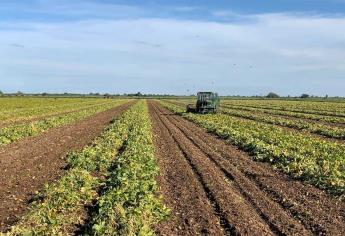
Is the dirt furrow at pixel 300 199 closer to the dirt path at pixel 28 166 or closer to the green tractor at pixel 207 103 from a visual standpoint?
the dirt path at pixel 28 166

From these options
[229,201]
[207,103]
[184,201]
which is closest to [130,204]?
[184,201]

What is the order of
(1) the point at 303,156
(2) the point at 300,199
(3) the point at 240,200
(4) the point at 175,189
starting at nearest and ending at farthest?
1. (3) the point at 240,200
2. (2) the point at 300,199
3. (4) the point at 175,189
4. (1) the point at 303,156

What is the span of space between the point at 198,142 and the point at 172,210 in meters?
13.3

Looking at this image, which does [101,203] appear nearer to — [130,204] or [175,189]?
[130,204]

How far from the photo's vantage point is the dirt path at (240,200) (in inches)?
384

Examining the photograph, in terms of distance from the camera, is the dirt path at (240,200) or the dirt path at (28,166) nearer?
the dirt path at (240,200)

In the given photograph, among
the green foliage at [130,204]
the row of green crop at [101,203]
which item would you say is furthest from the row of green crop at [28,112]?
the green foliage at [130,204]

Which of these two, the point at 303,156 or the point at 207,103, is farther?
the point at 207,103

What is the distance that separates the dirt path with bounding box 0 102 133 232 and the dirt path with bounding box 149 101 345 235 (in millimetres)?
3254

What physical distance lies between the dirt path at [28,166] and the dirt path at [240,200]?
3.25m

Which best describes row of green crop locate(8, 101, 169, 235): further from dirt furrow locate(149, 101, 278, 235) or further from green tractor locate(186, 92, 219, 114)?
green tractor locate(186, 92, 219, 114)

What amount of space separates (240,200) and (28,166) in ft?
26.6

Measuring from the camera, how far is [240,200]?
11781 mm

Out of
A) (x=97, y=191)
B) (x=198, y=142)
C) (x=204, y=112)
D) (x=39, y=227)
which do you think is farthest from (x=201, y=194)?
(x=204, y=112)
